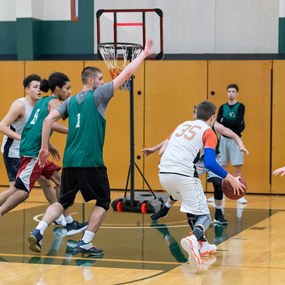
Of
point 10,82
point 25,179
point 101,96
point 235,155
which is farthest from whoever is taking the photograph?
point 10,82

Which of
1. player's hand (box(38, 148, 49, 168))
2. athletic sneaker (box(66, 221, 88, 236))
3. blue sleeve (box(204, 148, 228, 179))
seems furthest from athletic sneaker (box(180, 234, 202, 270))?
athletic sneaker (box(66, 221, 88, 236))

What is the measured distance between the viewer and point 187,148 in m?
8.36

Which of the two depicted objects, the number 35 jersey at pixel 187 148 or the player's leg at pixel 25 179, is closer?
the number 35 jersey at pixel 187 148

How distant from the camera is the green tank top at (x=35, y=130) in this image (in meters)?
9.70

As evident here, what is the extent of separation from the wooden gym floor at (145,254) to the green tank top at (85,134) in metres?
0.99

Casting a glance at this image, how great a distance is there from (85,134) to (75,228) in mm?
2084

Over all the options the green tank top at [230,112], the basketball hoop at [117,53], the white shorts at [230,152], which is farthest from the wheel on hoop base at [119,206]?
the green tank top at [230,112]

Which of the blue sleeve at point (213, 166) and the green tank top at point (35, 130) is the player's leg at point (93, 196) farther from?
the green tank top at point (35, 130)

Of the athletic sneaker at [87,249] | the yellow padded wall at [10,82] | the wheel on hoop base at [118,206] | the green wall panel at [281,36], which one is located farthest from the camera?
the yellow padded wall at [10,82]

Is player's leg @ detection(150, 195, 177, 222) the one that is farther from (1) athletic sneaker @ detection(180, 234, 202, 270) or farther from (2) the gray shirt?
(1) athletic sneaker @ detection(180, 234, 202, 270)

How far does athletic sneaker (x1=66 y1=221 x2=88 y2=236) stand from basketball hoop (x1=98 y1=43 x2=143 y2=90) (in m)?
2.97

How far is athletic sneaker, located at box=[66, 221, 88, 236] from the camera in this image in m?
9.91

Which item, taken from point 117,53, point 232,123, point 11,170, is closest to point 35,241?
point 11,170

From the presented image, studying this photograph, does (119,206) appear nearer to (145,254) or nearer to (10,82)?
(145,254)
